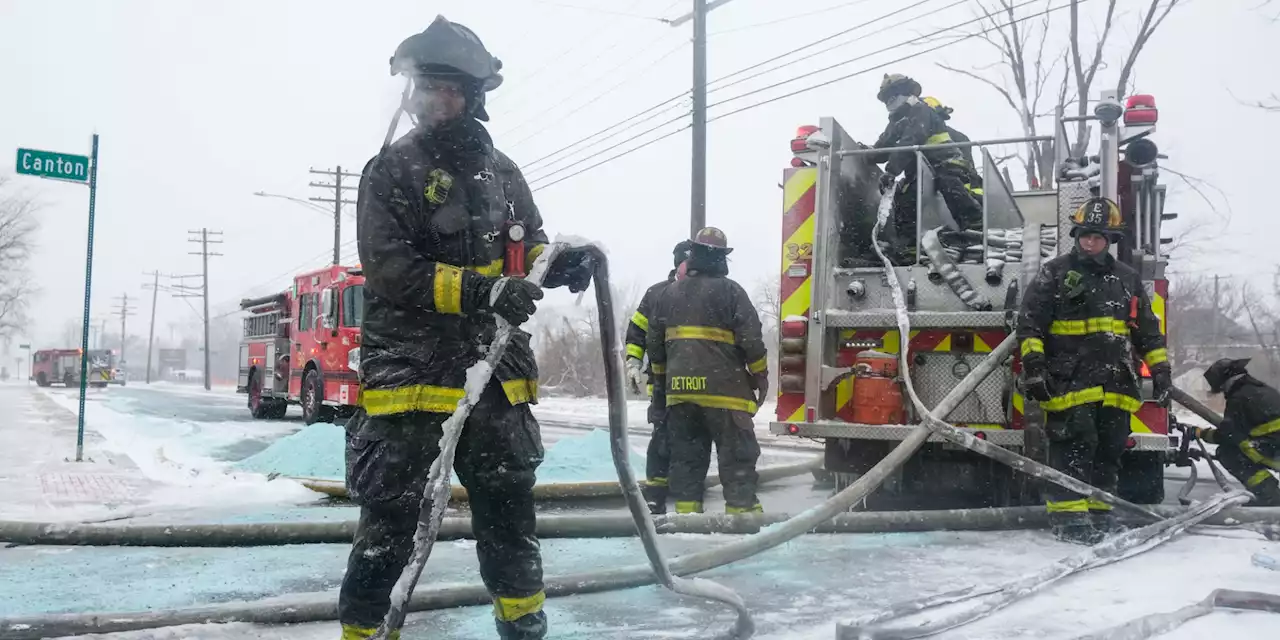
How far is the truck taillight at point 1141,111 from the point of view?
536 centimetres

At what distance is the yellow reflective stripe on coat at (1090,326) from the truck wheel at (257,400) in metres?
15.0

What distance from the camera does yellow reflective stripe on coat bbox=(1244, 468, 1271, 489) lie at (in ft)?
18.5

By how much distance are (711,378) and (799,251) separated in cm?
99

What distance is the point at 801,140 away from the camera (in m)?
5.82

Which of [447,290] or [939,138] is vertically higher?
[939,138]

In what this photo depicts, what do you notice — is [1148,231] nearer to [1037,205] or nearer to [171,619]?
[1037,205]

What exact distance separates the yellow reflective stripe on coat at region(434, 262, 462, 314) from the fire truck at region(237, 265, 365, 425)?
828 centimetres

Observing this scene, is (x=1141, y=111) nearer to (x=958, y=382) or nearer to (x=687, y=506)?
(x=958, y=382)

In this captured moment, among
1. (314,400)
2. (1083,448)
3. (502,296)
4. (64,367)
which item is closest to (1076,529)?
(1083,448)

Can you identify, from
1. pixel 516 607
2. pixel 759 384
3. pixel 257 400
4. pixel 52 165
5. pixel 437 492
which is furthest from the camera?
pixel 257 400

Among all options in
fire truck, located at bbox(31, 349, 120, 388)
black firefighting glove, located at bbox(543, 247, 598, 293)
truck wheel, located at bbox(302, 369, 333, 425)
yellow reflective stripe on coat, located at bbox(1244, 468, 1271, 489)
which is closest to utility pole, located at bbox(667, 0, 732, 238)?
truck wheel, located at bbox(302, 369, 333, 425)

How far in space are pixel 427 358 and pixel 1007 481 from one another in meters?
3.97

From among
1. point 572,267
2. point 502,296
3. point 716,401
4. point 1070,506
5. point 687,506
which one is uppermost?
point 572,267

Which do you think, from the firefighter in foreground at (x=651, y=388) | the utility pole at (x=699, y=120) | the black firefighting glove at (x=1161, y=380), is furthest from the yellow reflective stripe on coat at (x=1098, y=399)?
the utility pole at (x=699, y=120)
